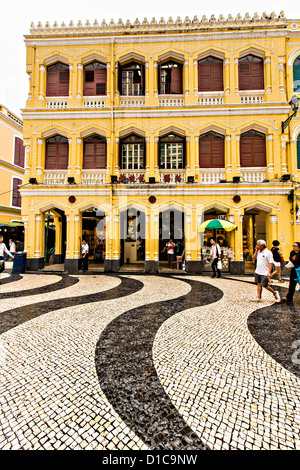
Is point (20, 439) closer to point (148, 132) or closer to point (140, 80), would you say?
point (148, 132)

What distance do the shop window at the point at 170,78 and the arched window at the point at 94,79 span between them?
373 cm

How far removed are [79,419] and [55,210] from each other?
16.4 metres

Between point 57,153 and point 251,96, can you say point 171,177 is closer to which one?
point 251,96

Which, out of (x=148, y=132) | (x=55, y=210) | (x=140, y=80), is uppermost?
(x=140, y=80)

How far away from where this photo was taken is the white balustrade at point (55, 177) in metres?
14.5

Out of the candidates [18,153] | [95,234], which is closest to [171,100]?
[95,234]

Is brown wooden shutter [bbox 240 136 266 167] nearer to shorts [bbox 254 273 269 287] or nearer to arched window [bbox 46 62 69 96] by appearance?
shorts [bbox 254 273 269 287]

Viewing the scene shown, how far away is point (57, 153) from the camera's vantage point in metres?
14.8

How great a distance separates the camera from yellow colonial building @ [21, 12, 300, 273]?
1363cm

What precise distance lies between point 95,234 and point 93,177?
5.22m

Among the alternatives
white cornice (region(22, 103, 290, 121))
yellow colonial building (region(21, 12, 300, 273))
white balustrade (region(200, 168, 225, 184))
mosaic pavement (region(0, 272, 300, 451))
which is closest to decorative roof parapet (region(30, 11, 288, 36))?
yellow colonial building (region(21, 12, 300, 273))

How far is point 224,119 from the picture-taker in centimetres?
1386

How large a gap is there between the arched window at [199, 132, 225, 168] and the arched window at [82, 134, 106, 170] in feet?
20.7
